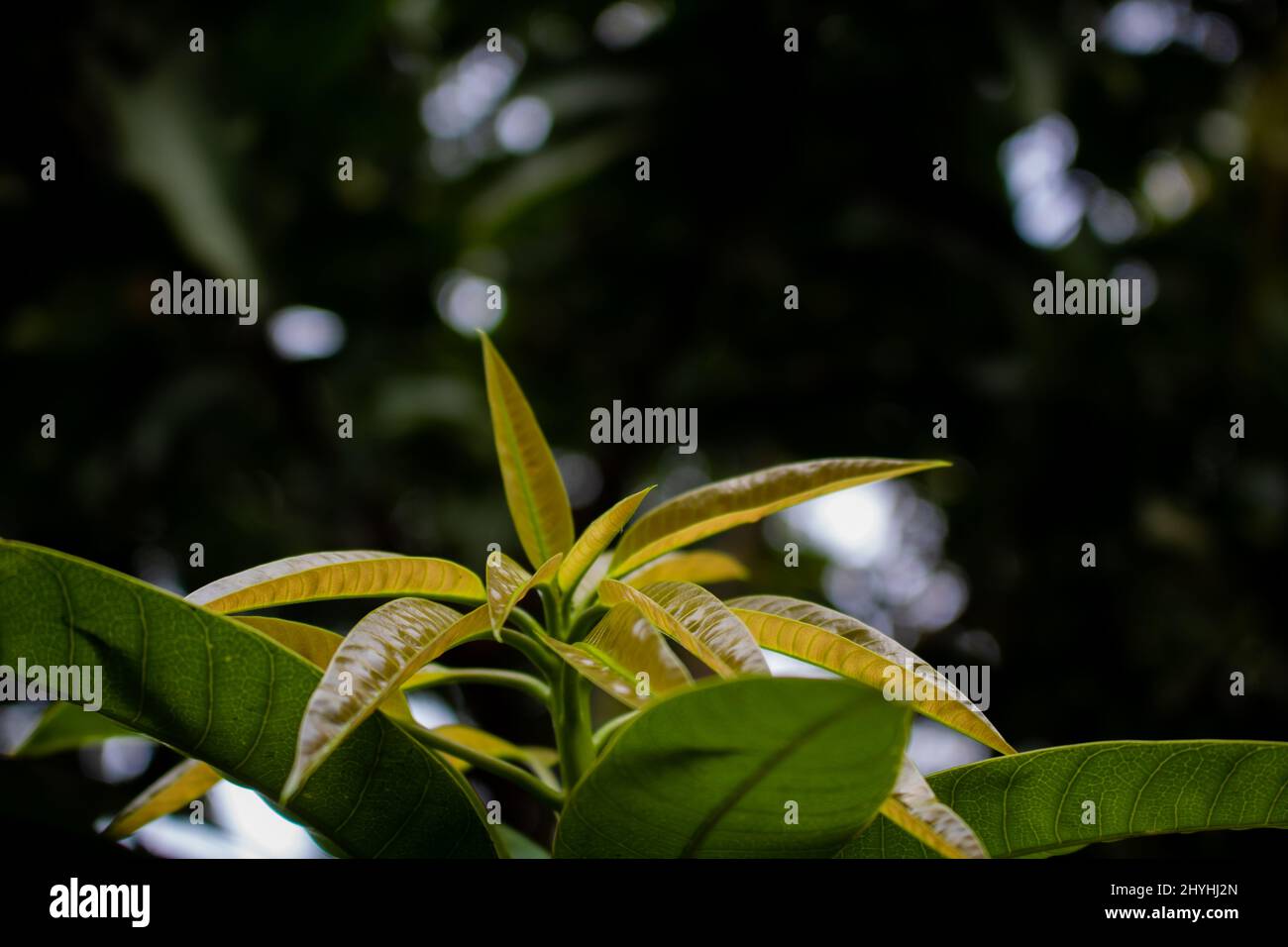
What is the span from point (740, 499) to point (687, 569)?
0.35 feet

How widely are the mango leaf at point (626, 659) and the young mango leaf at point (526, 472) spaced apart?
0.08 meters

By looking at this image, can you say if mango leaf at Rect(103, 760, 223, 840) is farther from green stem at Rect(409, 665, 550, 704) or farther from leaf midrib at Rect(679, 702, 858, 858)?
leaf midrib at Rect(679, 702, 858, 858)

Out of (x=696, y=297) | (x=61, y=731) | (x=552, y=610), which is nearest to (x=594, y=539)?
(x=552, y=610)

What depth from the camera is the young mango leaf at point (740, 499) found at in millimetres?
409

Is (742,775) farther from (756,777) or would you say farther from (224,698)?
(224,698)

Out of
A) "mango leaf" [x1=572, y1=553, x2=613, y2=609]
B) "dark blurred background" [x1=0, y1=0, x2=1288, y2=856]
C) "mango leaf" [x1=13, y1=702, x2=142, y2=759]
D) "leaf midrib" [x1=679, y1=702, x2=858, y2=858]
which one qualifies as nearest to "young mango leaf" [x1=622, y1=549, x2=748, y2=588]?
"mango leaf" [x1=572, y1=553, x2=613, y2=609]

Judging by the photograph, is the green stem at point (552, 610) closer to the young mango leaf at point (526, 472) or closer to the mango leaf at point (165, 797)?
the young mango leaf at point (526, 472)

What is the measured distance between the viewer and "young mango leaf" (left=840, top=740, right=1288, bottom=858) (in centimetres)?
38

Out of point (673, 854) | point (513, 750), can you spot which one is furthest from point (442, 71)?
point (673, 854)

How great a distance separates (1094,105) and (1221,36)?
23.2 inches

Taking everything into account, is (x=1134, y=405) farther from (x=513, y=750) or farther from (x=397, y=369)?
(x=513, y=750)

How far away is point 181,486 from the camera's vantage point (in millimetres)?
1939

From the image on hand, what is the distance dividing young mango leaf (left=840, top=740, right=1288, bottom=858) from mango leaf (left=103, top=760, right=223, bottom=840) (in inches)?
10.8
